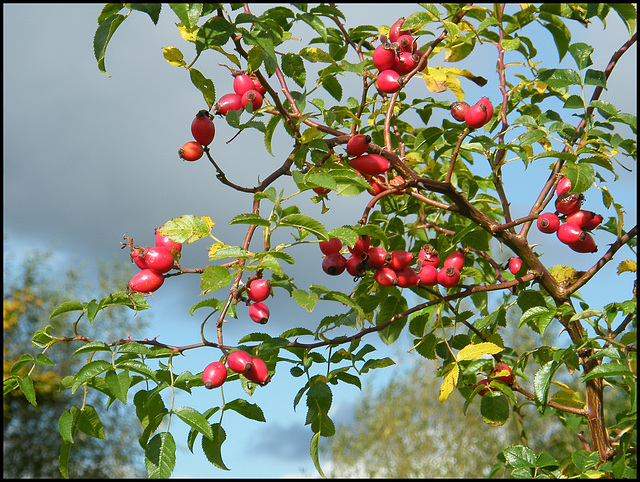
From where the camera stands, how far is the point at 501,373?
1.68m

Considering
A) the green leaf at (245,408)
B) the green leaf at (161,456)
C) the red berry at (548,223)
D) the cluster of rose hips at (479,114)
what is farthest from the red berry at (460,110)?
the green leaf at (161,456)

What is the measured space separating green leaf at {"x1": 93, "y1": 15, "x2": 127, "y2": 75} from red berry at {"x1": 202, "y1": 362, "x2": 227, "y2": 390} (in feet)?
2.24

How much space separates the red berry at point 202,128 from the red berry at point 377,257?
18.6 inches

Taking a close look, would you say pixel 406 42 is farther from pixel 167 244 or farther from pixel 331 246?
pixel 167 244

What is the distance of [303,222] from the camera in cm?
117

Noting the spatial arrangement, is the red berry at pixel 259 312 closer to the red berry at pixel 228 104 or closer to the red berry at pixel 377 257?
the red berry at pixel 377 257

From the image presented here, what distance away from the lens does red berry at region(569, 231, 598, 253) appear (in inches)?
60.7

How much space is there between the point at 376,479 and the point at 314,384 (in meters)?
7.67

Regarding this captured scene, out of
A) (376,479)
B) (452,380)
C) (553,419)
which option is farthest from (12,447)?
(452,380)

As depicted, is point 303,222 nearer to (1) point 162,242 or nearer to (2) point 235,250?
(2) point 235,250

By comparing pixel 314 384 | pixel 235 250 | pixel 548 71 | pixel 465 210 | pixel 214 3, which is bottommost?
pixel 314 384

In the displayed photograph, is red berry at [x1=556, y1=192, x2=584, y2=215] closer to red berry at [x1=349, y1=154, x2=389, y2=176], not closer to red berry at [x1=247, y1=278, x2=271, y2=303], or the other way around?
red berry at [x1=349, y1=154, x2=389, y2=176]

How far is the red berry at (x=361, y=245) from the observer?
4.47 ft

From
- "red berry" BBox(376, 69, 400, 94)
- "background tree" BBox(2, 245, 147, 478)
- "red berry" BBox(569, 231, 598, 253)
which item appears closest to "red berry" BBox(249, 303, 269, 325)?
"red berry" BBox(376, 69, 400, 94)
